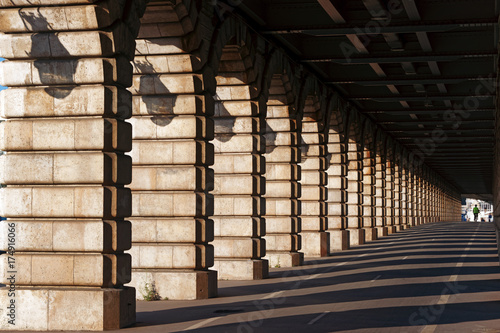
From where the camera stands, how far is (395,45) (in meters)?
29.8

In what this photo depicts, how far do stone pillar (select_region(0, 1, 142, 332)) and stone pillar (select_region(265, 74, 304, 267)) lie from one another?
52.5ft

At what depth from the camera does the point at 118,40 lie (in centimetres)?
1541

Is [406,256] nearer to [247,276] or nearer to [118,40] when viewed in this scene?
[247,276]

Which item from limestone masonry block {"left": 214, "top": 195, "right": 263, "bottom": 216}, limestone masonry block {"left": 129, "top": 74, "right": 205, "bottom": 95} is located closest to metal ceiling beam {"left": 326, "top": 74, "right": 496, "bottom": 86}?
limestone masonry block {"left": 214, "top": 195, "right": 263, "bottom": 216}

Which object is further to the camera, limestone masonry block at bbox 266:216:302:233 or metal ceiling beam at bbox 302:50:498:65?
limestone masonry block at bbox 266:216:302:233

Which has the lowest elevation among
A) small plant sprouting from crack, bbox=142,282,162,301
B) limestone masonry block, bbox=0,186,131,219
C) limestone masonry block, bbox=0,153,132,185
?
small plant sprouting from crack, bbox=142,282,162,301

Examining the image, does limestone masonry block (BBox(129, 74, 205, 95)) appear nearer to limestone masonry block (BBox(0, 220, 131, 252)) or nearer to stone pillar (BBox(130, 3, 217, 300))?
stone pillar (BBox(130, 3, 217, 300))

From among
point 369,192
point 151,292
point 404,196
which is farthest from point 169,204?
point 404,196

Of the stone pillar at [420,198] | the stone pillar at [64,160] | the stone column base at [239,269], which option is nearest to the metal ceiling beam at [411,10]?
the stone column base at [239,269]

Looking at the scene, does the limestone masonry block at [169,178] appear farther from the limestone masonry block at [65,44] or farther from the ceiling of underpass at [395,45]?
the ceiling of underpass at [395,45]

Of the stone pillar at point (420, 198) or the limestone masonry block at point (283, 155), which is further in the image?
the stone pillar at point (420, 198)

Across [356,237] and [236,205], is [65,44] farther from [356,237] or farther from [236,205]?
[356,237]

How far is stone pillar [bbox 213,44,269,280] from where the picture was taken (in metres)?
25.7

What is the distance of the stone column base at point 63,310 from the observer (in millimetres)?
14656
